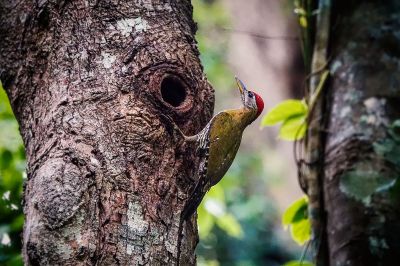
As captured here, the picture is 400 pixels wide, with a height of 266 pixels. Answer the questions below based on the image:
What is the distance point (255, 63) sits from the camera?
644 centimetres

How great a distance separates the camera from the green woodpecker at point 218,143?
215cm

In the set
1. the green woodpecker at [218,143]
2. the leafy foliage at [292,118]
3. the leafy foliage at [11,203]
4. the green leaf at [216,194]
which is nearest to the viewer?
the green woodpecker at [218,143]

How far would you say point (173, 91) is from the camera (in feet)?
7.29

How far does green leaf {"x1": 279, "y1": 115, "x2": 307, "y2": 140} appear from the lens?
3.51 m

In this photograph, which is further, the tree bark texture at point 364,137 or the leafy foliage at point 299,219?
the leafy foliage at point 299,219

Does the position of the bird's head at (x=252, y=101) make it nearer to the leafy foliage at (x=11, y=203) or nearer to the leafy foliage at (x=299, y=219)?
the leafy foliage at (x=299, y=219)

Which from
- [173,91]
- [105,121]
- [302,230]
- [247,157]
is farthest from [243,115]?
[247,157]

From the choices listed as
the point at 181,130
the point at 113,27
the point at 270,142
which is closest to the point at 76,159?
the point at 181,130

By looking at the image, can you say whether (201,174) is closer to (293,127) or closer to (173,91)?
(173,91)

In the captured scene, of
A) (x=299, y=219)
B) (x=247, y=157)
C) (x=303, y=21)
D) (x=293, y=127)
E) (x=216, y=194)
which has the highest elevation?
(x=247, y=157)

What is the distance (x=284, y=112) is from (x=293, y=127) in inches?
5.0

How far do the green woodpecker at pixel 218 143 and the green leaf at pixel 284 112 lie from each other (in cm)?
8

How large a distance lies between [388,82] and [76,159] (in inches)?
79.8

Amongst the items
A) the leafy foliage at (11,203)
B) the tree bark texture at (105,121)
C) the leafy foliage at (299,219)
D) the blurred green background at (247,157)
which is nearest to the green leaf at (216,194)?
the blurred green background at (247,157)
